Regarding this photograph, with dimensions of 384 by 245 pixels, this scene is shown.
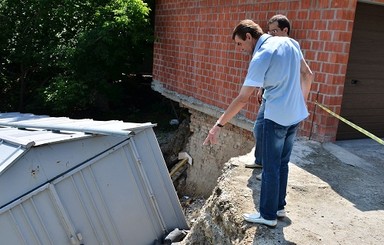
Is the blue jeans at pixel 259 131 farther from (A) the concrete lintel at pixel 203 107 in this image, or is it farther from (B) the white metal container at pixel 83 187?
(A) the concrete lintel at pixel 203 107

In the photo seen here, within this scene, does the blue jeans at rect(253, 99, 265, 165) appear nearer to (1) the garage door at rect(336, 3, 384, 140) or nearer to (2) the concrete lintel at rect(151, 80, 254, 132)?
(1) the garage door at rect(336, 3, 384, 140)

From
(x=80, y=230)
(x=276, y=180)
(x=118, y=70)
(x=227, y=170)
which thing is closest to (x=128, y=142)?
(x=80, y=230)

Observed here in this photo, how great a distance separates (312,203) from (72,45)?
30.0 feet

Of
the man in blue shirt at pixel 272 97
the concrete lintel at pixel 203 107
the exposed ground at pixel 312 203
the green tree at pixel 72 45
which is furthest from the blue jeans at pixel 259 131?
the green tree at pixel 72 45

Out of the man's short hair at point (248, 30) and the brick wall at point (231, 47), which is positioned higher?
the man's short hair at point (248, 30)

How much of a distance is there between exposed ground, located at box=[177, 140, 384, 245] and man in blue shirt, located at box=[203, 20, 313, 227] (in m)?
0.26

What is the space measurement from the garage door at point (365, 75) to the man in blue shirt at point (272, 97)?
2.91m

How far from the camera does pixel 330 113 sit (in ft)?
16.4

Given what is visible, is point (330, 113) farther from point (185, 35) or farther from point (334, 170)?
point (185, 35)

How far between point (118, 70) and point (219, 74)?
5.61 meters

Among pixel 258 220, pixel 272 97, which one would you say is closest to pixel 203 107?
pixel 258 220

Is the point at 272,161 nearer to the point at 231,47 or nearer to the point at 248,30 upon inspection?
the point at 248,30

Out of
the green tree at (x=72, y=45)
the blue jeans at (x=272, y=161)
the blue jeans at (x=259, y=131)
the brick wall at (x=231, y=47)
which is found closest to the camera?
the blue jeans at (x=272, y=161)

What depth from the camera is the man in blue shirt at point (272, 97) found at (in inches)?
111
